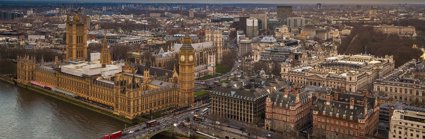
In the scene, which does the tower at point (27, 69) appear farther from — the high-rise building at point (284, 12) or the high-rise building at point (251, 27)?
the high-rise building at point (284, 12)

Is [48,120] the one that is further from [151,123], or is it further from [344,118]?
[344,118]

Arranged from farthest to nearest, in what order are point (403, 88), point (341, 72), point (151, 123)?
point (341, 72) < point (403, 88) < point (151, 123)

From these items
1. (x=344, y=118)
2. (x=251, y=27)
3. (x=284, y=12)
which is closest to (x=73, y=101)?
(x=344, y=118)

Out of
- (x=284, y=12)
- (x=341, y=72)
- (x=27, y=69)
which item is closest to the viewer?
(x=341, y=72)

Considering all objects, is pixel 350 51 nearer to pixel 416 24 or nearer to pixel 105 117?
pixel 416 24

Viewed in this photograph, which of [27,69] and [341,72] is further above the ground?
[341,72]

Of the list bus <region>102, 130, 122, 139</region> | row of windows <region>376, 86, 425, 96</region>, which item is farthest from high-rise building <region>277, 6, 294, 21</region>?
bus <region>102, 130, 122, 139</region>

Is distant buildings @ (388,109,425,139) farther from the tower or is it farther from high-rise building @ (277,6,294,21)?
high-rise building @ (277,6,294,21)

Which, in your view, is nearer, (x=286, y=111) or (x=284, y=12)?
(x=286, y=111)
